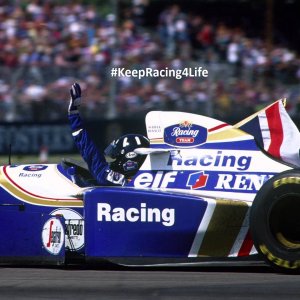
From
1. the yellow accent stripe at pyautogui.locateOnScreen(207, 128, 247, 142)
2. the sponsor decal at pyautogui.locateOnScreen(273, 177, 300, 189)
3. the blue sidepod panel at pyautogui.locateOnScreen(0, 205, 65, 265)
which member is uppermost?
the yellow accent stripe at pyautogui.locateOnScreen(207, 128, 247, 142)

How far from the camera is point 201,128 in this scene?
22.8 feet

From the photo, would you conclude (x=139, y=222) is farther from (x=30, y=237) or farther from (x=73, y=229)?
(x=30, y=237)

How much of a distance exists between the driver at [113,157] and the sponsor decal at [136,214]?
0.37 m

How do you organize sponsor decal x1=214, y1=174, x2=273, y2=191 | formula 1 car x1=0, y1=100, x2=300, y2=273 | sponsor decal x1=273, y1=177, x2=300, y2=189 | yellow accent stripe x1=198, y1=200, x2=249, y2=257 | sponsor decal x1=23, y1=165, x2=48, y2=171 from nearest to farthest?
sponsor decal x1=273, y1=177, x2=300, y2=189 → formula 1 car x1=0, y1=100, x2=300, y2=273 → yellow accent stripe x1=198, y1=200, x2=249, y2=257 → sponsor decal x1=214, y1=174, x2=273, y2=191 → sponsor decal x1=23, y1=165, x2=48, y2=171

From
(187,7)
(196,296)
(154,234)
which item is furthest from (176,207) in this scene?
(187,7)

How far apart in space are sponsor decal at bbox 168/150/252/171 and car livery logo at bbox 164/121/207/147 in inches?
4.1

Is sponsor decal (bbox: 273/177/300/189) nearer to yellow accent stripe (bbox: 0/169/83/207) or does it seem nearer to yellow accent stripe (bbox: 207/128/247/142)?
yellow accent stripe (bbox: 207/128/247/142)

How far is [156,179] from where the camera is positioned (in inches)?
271

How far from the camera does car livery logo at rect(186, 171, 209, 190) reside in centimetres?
673

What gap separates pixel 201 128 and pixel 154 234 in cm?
92

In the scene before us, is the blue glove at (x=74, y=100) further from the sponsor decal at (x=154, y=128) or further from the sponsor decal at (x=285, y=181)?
the sponsor decal at (x=285, y=181)

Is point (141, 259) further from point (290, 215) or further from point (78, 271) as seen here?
point (290, 215)

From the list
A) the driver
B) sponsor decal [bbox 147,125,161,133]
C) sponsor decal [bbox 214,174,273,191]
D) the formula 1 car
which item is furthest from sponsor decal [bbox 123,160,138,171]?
sponsor decal [bbox 214,174,273,191]

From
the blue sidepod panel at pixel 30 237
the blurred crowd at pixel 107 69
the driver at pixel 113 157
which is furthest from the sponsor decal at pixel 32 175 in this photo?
the blurred crowd at pixel 107 69
